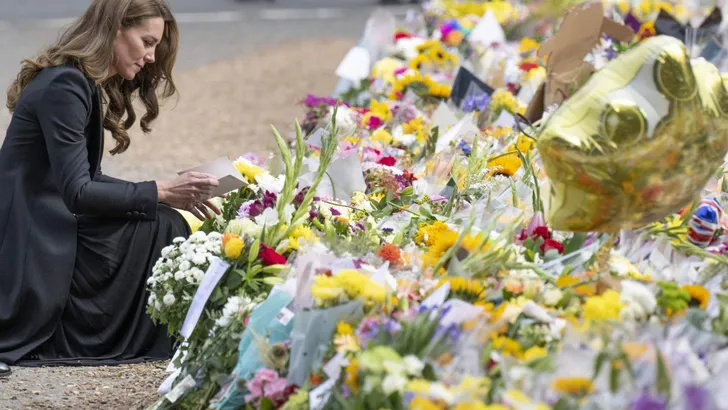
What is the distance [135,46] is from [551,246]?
1.56 metres

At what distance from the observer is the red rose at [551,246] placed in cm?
277

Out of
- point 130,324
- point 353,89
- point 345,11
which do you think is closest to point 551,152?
point 130,324

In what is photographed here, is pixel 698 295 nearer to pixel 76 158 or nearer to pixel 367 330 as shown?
pixel 367 330

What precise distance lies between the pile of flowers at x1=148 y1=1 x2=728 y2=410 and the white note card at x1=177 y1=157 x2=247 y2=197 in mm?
67

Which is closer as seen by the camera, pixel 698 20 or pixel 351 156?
pixel 351 156

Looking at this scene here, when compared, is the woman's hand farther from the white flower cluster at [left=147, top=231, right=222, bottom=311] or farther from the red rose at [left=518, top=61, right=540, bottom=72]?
the red rose at [left=518, top=61, right=540, bottom=72]

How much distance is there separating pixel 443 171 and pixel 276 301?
1.34 meters

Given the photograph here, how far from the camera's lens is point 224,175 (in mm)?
3467

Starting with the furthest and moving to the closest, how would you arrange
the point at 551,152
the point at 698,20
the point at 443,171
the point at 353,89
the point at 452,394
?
the point at 698,20
the point at 353,89
the point at 443,171
the point at 551,152
the point at 452,394

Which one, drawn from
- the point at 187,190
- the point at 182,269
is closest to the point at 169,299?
the point at 182,269

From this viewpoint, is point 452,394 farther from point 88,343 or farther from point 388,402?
point 88,343

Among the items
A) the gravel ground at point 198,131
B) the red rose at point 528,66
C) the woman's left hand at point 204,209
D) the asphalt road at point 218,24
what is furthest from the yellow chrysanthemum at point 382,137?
the asphalt road at point 218,24

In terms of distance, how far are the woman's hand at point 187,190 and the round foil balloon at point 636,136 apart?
4.13ft

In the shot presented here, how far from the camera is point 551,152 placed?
8.13 ft
